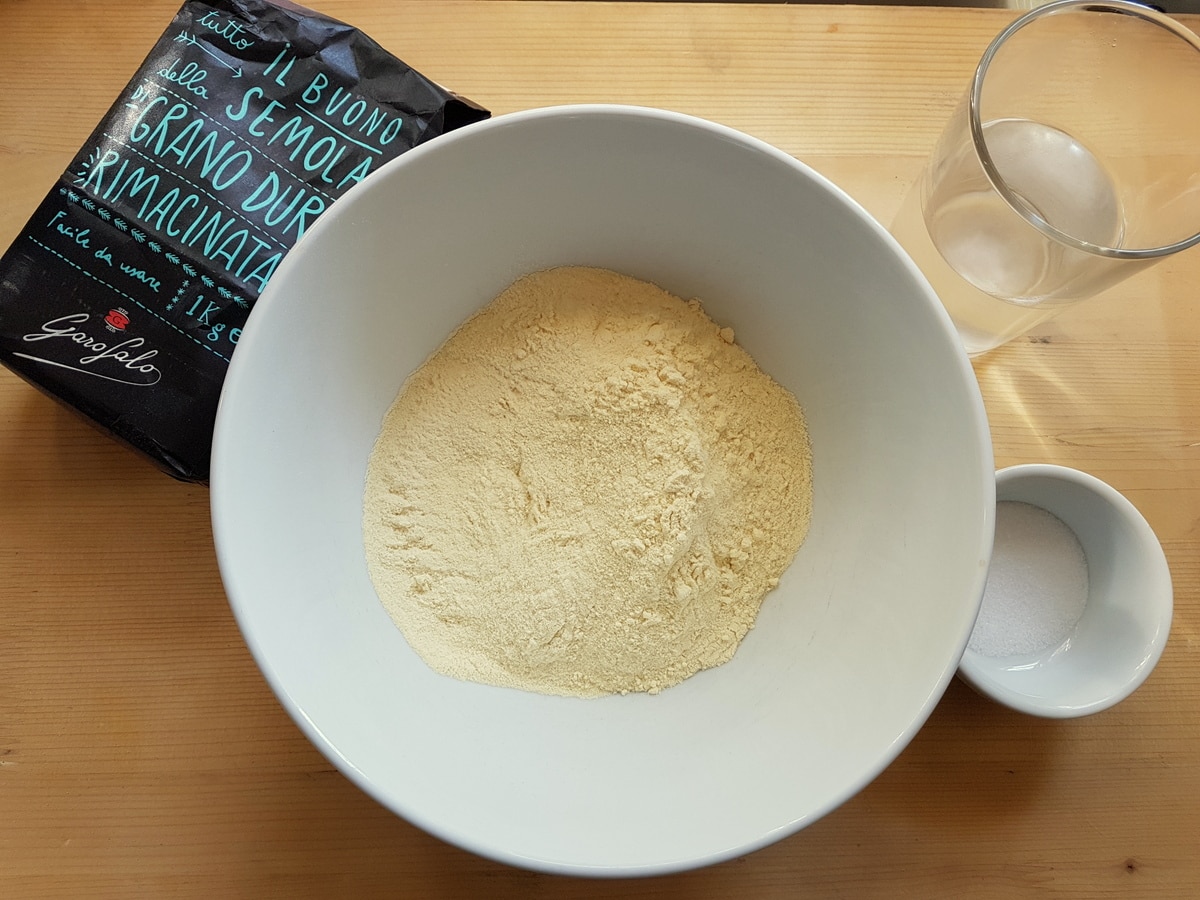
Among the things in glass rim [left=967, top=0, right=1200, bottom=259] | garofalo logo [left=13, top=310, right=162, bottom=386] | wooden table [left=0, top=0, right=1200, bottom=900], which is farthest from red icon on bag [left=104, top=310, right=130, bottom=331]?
glass rim [left=967, top=0, right=1200, bottom=259]

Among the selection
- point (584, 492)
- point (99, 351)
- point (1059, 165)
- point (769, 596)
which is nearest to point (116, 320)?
point (99, 351)

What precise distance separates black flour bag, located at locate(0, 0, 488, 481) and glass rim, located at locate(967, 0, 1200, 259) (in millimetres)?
475

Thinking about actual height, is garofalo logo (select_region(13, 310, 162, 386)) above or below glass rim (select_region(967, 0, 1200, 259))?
below

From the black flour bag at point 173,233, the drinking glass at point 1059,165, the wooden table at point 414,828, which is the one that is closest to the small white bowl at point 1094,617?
the wooden table at point 414,828

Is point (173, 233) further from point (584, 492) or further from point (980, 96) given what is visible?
point (980, 96)

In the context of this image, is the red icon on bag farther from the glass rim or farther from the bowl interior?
the glass rim

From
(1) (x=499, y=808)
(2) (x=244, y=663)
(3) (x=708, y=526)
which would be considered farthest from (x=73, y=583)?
(3) (x=708, y=526)

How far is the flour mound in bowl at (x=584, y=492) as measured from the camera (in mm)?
630

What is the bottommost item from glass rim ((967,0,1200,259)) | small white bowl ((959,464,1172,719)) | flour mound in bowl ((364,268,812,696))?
flour mound in bowl ((364,268,812,696))

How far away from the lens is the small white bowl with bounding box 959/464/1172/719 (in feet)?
2.12

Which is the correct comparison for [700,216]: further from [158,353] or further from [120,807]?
[120,807]

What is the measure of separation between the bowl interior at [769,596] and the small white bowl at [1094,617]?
138 millimetres

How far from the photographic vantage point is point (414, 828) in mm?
703

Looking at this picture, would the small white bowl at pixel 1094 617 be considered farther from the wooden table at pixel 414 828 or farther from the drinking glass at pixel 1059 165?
the drinking glass at pixel 1059 165
